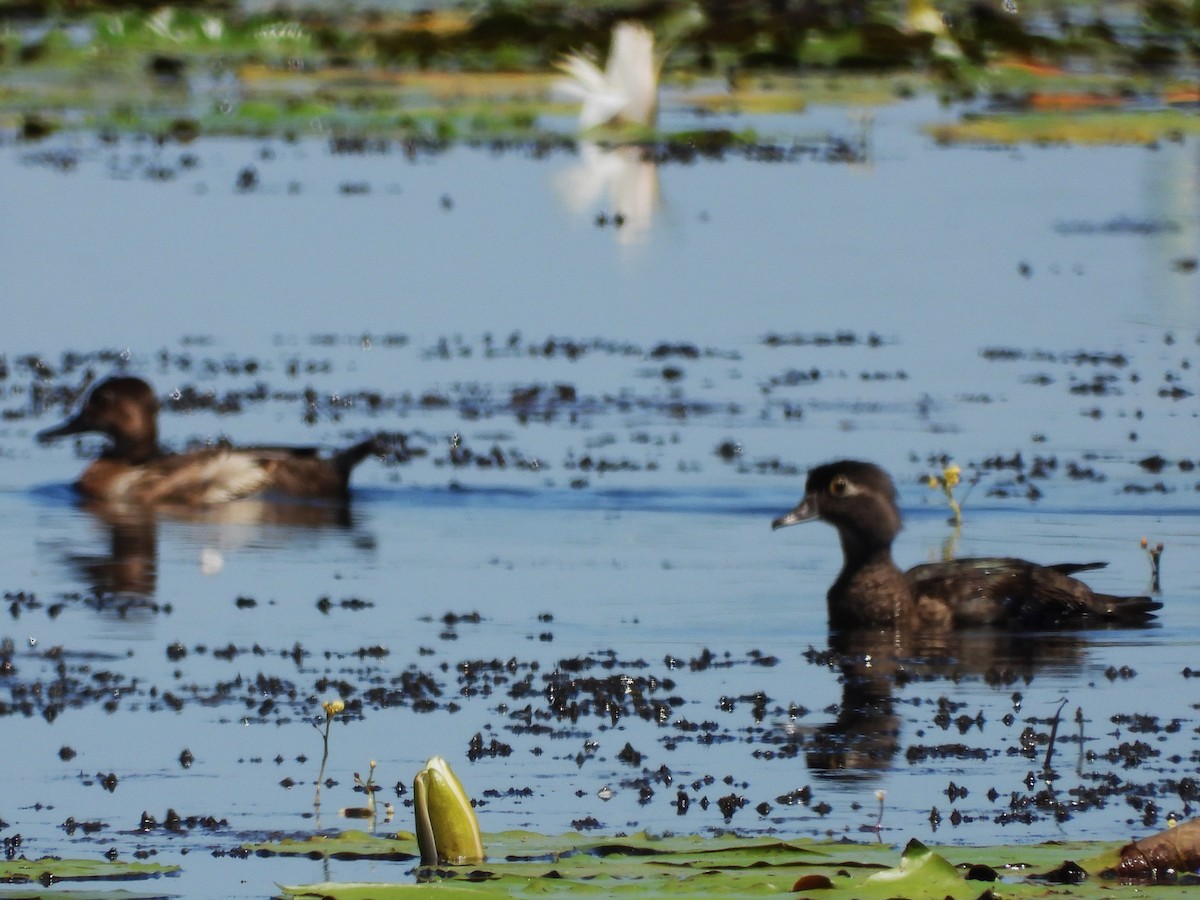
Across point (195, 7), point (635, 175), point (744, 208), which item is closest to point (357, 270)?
point (744, 208)

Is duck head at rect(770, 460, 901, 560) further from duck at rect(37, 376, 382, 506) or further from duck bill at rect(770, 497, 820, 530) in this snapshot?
duck at rect(37, 376, 382, 506)

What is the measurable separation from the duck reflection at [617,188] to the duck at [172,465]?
1080 centimetres

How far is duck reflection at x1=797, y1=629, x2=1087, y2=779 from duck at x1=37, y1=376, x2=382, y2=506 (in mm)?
4322

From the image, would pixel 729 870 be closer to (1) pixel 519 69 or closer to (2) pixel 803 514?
(2) pixel 803 514

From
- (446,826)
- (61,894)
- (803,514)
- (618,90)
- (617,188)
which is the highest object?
(618,90)

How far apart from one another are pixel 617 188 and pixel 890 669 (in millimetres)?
20301

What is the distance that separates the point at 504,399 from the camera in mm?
17078

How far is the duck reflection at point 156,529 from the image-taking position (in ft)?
40.7

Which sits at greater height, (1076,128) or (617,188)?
(1076,128)

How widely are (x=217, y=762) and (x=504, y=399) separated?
8648mm

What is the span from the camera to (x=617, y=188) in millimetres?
30344

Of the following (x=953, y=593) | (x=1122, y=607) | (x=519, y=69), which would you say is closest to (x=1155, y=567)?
(x=1122, y=607)

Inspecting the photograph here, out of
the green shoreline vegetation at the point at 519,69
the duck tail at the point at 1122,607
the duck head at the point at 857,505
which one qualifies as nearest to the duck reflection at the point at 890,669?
the duck tail at the point at 1122,607

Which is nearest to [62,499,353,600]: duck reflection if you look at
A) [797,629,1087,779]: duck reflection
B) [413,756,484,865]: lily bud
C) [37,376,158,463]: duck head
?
[37,376,158,463]: duck head
